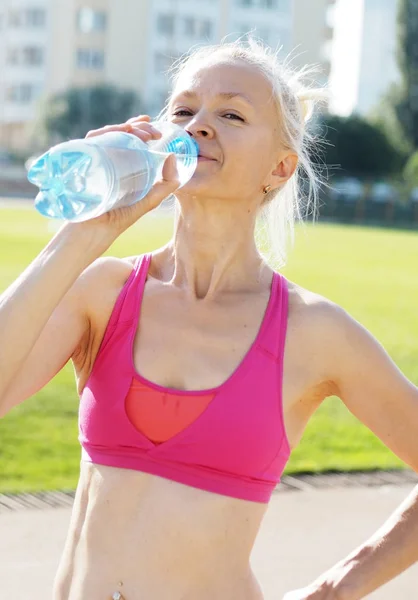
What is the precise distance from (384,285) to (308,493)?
523 inches

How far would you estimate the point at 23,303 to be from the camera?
2150 millimetres

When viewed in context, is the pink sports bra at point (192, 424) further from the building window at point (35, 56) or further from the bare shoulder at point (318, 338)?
the building window at point (35, 56)

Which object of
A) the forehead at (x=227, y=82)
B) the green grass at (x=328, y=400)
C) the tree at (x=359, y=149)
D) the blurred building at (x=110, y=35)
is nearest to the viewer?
the forehead at (x=227, y=82)

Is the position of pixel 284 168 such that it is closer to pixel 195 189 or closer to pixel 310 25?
pixel 195 189

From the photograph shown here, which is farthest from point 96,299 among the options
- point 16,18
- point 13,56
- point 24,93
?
point 16,18

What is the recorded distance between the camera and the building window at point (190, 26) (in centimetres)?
8031

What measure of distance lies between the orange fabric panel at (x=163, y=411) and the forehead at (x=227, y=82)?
65cm

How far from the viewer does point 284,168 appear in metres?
2.69

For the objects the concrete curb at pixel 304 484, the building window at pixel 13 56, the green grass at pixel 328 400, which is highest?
the concrete curb at pixel 304 484

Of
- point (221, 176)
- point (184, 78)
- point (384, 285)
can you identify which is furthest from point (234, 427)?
point (384, 285)

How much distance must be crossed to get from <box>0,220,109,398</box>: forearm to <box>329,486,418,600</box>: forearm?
0.88 m

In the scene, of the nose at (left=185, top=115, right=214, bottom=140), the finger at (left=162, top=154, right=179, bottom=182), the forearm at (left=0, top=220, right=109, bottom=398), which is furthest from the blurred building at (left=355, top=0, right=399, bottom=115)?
the forearm at (left=0, top=220, right=109, bottom=398)

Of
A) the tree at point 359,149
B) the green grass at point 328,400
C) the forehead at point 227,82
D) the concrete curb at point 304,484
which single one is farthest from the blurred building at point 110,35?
the forehead at point 227,82

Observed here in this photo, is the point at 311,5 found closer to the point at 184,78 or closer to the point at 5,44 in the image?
the point at 5,44
